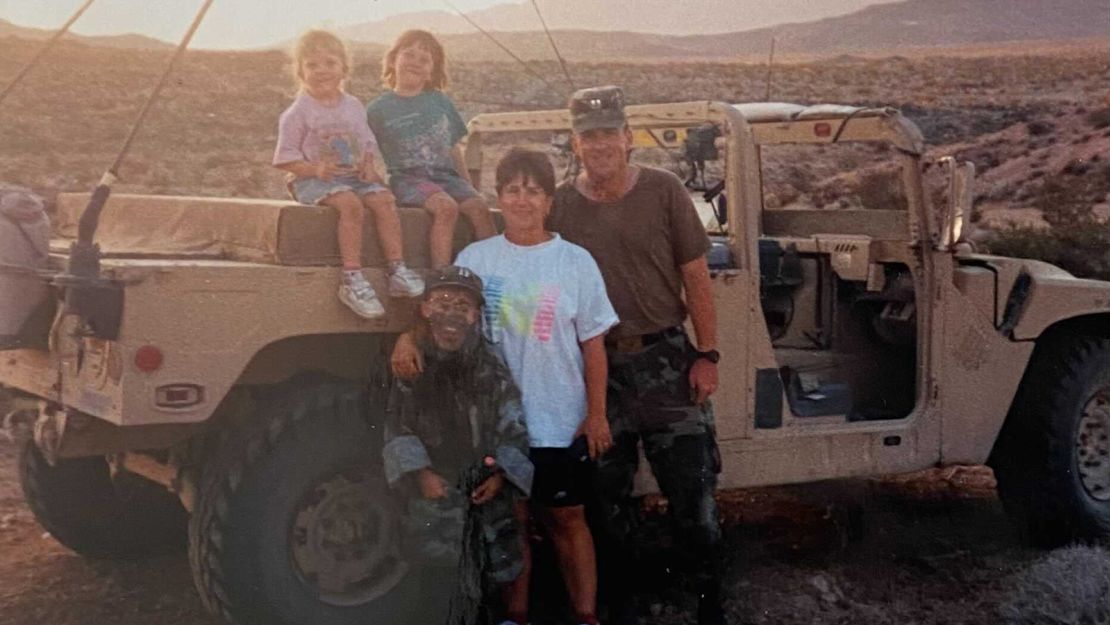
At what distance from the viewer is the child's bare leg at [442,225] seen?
442 centimetres

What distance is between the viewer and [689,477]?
4352 mm

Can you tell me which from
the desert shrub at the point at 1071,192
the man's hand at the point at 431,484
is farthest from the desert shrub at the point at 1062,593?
the desert shrub at the point at 1071,192

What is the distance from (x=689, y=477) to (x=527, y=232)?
952mm

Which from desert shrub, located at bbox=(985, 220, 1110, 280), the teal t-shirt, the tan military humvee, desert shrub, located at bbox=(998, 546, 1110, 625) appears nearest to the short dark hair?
the tan military humvee

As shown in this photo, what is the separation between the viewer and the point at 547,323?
13.4ft

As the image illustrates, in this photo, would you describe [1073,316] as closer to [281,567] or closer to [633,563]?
[633,563]

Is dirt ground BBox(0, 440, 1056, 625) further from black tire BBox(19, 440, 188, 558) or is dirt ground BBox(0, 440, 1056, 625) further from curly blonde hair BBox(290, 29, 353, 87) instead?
curly blonde hair BBox(290, 29, 353, 87)

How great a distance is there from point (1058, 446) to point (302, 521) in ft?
11.4

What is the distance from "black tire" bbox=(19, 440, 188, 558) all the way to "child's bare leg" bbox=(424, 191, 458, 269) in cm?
170

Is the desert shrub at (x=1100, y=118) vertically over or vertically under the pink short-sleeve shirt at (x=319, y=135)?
under

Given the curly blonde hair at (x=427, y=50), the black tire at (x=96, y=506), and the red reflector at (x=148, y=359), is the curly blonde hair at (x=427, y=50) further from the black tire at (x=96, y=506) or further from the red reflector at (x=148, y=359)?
the black tire at (x=96, y=506)

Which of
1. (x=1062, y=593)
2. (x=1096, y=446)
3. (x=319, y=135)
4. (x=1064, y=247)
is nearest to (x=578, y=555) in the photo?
(x=319, y=135)

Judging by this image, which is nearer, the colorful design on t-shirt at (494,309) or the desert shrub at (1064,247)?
the colorful design on t-shirt at (494,309)

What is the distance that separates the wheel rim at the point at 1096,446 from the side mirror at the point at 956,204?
1.20 meters
